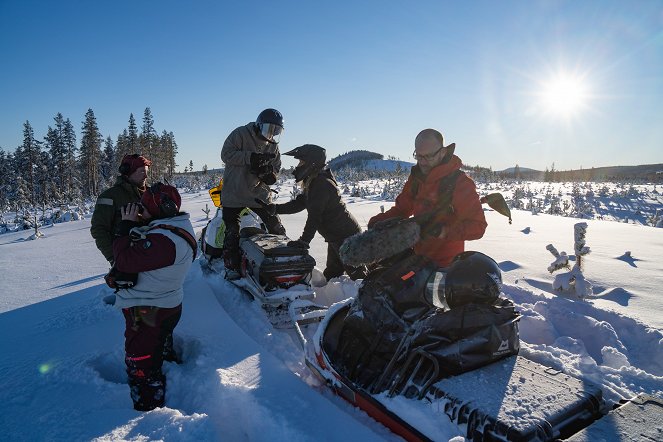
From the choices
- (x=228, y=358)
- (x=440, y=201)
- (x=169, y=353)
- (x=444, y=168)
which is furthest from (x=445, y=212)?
(x=169, y=353)

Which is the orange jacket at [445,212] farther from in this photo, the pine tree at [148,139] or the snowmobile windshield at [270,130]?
the pine tree at [148,139]

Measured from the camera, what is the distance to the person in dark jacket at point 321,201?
480 centimetres

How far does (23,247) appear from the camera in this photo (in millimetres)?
8930

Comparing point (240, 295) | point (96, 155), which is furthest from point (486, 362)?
point (96, 155)

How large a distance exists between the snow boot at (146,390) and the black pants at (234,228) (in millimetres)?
2297

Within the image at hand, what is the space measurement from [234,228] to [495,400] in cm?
385

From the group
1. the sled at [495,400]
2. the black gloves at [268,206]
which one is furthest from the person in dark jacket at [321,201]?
the sled at [495,400]

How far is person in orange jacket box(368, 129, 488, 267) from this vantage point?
2.94 meters

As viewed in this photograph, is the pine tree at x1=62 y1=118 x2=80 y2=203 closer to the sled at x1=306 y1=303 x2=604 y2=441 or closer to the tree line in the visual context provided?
the tree line

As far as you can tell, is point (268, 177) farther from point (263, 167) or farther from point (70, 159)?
point (70, 159)

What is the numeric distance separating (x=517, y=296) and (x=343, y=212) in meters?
2.32

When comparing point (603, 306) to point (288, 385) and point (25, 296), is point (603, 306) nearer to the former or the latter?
point (288, 385)

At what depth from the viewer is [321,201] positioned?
4.83 meters

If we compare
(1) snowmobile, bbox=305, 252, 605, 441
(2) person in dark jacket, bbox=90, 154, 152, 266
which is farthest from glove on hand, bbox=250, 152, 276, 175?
(1) snowmobile, bbox=305, 252, 605, 441
